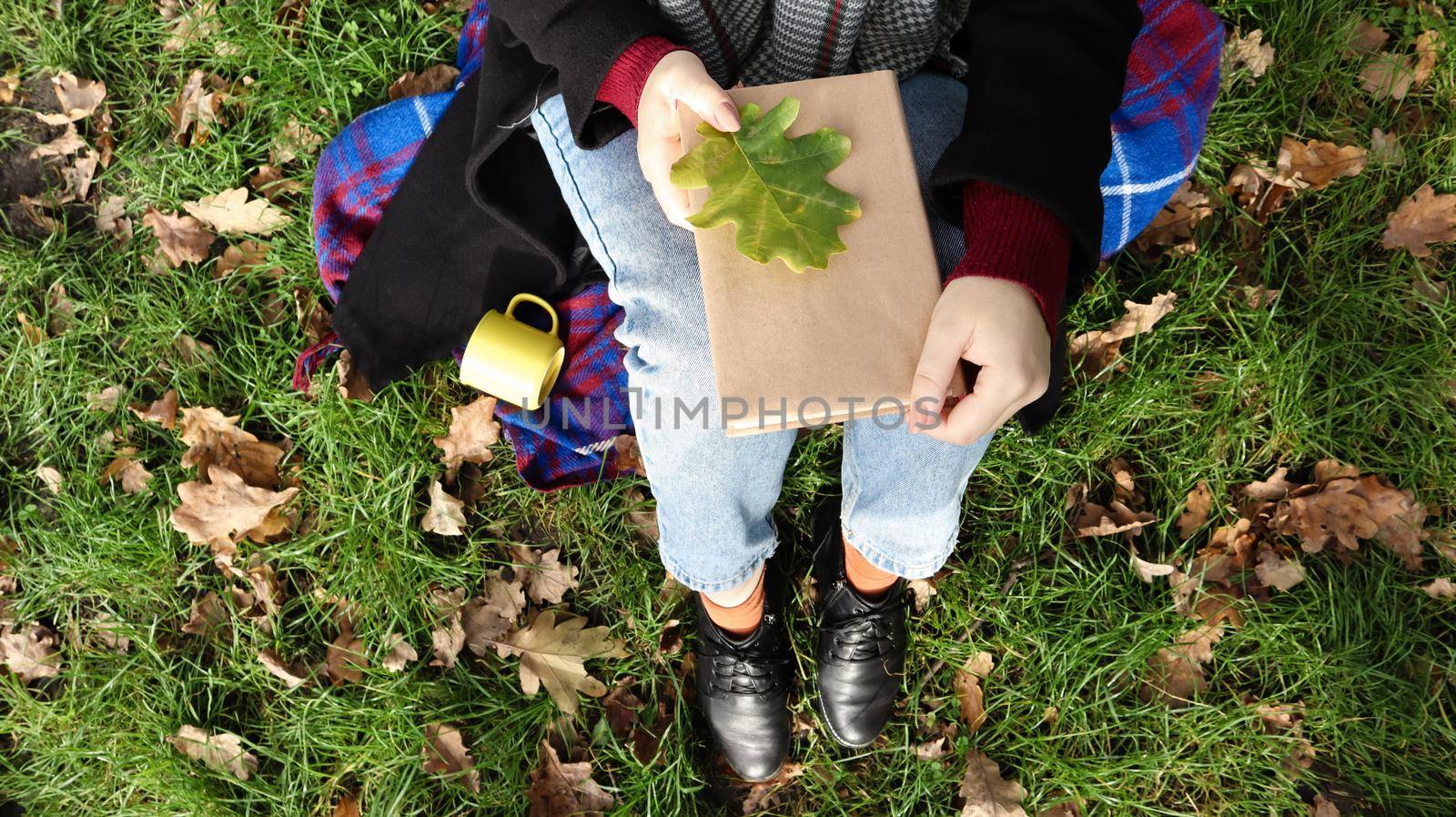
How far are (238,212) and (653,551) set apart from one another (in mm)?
1559

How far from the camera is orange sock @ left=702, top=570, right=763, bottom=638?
2055 millimetres

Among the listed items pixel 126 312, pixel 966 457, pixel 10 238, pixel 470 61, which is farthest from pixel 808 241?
pixel 10 238

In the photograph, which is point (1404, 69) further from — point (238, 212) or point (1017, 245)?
point (238, 212)

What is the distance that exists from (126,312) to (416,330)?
102 cm

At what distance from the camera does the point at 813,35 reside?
62.0 inches

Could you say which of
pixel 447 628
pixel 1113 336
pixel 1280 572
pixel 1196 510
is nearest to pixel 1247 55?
pixel 1113 336


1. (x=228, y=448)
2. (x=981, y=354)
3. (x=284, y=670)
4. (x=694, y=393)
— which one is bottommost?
(x=284, y=670)

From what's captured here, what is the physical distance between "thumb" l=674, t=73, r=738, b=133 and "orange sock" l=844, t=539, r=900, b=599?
105cm

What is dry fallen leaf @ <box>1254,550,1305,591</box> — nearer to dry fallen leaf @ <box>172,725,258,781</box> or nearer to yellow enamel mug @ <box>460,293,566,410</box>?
yellow enamel mug @ <box>460,293,566,410</box>

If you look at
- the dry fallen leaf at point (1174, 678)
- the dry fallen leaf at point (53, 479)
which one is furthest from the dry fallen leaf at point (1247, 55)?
the dry fallen leaf at point (53, 479)

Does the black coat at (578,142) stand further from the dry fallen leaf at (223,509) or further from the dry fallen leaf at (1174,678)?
the dry fallen leaf at (1174,678)

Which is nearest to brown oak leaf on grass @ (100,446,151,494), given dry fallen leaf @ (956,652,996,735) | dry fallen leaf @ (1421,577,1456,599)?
dry fallen leaf @ (956,652,996,735)

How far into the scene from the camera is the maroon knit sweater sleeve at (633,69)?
58.5 inches

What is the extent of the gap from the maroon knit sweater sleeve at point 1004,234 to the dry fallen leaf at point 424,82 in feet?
4.08
